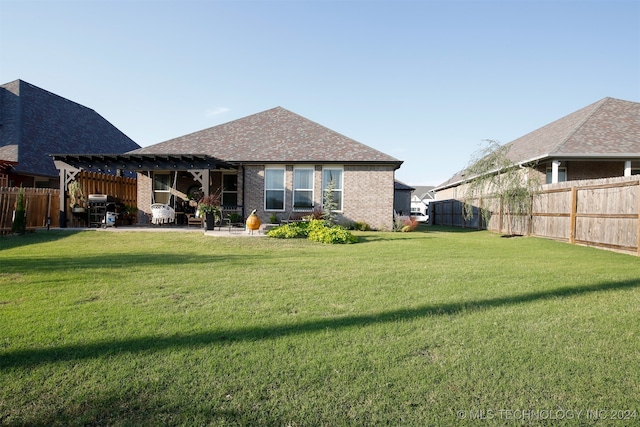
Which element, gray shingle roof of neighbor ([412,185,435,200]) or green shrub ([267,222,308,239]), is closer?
green shrub ([267,222,308,239])

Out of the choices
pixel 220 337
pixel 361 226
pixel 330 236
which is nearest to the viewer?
pixel 220 337

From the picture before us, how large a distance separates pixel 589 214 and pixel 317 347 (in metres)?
12.0

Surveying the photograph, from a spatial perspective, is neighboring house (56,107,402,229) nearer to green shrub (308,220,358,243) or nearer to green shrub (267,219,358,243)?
green shrub (267,219,358,243)

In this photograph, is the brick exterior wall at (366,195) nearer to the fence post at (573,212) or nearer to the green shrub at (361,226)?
the green shrub at (361,226)

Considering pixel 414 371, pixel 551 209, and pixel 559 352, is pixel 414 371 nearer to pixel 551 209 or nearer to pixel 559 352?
pixel 559 352

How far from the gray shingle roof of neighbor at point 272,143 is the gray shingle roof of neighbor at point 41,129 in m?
8.53

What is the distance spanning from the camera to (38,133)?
78.7 ft

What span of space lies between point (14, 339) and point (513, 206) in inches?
656

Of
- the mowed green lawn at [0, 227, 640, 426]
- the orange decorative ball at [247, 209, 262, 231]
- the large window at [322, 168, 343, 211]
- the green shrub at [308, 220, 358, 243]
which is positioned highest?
the large window at [322, 168, 343, 211]

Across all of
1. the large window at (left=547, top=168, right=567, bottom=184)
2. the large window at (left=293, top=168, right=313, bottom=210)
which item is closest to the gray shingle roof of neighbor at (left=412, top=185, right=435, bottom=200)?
the large window at (left=547, top=168, right=567, bottom=184)

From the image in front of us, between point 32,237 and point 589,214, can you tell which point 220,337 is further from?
point 32,237

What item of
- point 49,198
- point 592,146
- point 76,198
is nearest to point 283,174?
point 76,198

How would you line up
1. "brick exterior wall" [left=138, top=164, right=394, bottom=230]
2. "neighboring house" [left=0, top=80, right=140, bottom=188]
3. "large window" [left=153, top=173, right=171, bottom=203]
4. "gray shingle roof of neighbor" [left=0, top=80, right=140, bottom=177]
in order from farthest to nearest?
"gray shingle roof of neighbor" [left=0, top=80, right=140, bottom=177]
"neighboring house" [left=0, top=80, right=140, bottom=188]
"large window" [left=153, top=173, right=171, bottom=203]
"brick exterior wall" [left=138, top=164, right=394, bottom=230]

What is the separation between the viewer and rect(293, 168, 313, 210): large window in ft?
60.2
